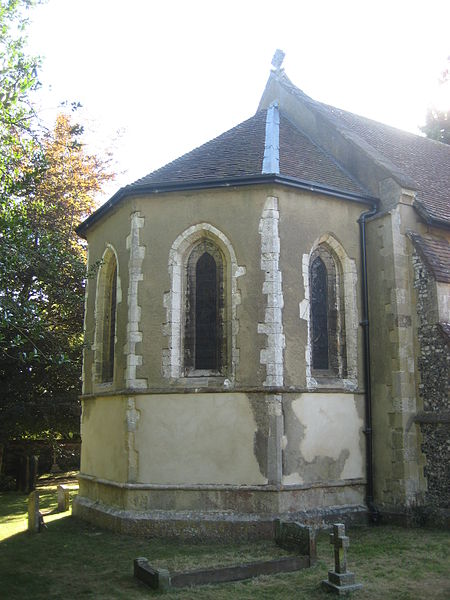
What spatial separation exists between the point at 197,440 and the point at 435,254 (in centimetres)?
575

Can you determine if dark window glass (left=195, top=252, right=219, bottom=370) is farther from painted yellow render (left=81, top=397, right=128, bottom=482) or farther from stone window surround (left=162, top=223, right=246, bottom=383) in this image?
painted yellow render (left=81, top=397, right=128, bottom=482)

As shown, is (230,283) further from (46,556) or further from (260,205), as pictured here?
(46,556)

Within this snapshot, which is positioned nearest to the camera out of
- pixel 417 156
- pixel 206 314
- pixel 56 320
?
pixel 206 314

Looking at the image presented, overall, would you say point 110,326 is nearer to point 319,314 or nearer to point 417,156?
point 319,314

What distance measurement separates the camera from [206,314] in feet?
35.4

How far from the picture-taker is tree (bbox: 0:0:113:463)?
7.86 meters

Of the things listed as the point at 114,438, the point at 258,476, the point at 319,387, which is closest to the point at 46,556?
the point at 114,438

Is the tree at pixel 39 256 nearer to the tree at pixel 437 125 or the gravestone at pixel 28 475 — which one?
the gravestone at pixel 28 475

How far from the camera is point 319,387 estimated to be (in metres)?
10.4

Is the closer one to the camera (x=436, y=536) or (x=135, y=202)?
(x=436, y=536)

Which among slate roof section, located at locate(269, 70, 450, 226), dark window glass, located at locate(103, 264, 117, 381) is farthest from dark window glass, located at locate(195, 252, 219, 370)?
slate roof section, located at locate(269, 70, 450, 226)

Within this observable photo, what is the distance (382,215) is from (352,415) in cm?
396

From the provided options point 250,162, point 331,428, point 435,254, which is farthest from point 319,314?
point 250,162

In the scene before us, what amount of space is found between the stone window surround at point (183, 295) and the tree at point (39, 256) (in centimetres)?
180
